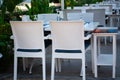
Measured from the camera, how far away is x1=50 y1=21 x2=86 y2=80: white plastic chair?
5.29 metres

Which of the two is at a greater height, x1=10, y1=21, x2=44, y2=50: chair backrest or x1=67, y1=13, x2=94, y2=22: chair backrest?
x1=67, y1=13, x2=94, y2=22: chair backrest

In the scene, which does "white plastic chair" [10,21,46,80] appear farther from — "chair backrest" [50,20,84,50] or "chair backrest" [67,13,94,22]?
"chair backrest" [67,13,94,22]

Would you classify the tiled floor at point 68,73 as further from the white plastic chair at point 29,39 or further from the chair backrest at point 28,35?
the chair backrest at point 28,35

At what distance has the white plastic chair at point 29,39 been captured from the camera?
5469mm

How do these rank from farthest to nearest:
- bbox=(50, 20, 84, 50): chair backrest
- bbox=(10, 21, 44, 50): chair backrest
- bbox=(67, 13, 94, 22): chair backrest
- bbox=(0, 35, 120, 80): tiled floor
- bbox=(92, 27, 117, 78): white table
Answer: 1. bbox=(67, 13, 94, 22): chair backrest
2. bbox=(0, 35, 120, 80): tiled floor
3. bbox=(92, 27, 117, 78): white table
4. bbox=(10, 21, 44, 50): chair backrest
5. bbox=(50, 20, 84, 50): chair backrest

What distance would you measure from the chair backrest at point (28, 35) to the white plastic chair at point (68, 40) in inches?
8.6

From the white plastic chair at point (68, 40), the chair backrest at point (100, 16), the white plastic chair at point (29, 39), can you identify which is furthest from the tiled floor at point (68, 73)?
the chair backrest at point (100, 16)

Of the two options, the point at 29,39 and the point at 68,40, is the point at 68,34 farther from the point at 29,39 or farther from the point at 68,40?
the point at 29,39

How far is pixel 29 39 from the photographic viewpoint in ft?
18.2

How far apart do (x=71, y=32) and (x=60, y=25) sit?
195mm

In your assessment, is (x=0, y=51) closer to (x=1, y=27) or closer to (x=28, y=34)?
(x=1, y=27)

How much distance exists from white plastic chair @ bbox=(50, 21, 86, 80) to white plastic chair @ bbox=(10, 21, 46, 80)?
21 centimetres

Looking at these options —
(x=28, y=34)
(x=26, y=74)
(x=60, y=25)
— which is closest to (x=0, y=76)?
(x=26, y=74)

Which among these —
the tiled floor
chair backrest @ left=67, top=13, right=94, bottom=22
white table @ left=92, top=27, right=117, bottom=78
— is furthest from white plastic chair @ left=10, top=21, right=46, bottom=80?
chair backrest @ left=67, top=13, right=94, bottom=22
